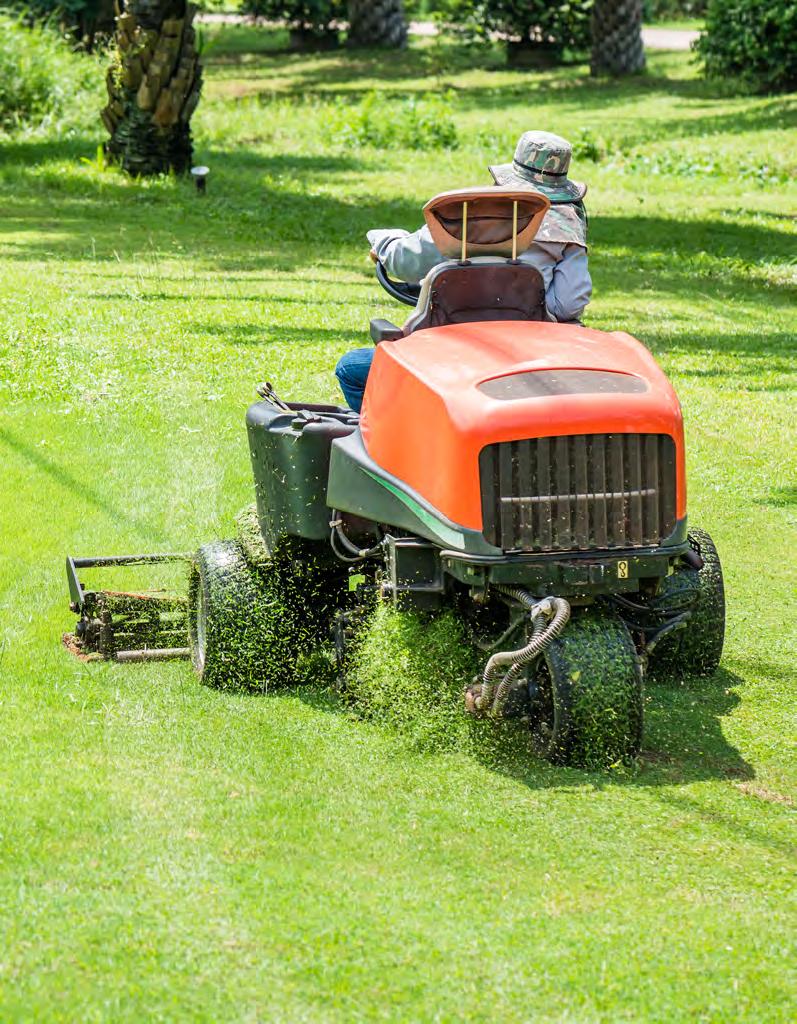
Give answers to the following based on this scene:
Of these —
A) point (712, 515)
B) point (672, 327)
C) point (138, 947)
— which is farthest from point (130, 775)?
point (672, 327)

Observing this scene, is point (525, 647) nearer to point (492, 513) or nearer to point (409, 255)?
point (492, 513)

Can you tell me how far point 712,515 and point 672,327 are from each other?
17.4ft

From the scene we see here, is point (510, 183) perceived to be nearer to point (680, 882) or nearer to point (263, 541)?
point (263, 541)

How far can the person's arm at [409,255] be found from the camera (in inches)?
250

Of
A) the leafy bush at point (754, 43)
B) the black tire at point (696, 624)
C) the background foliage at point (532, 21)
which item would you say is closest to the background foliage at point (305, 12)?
the background foliage at point (532, 21)

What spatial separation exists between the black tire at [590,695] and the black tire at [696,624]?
1059mm

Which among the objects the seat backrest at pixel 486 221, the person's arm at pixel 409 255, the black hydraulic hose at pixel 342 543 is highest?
the seat backrest at pixel 486 221

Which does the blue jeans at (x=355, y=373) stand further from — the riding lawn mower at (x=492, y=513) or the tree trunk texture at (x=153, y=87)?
the tree trunk texture at (x=153, y=87)

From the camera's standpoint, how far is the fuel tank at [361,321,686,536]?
5.34 meters

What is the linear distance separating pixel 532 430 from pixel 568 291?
1376 mm

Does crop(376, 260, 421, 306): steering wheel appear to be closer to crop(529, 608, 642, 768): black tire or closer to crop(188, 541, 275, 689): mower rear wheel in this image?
crop(188, 541, 275, 689): mower rear wheel

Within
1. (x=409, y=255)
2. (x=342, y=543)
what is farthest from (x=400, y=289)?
(x=342, y=543)

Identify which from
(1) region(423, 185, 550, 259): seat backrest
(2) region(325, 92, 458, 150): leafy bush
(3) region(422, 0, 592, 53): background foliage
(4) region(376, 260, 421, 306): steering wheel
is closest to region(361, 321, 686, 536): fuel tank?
(1) region(423, 185, 550, 259): seat backrest

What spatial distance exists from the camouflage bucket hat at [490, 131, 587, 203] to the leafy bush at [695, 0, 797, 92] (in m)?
22.9
